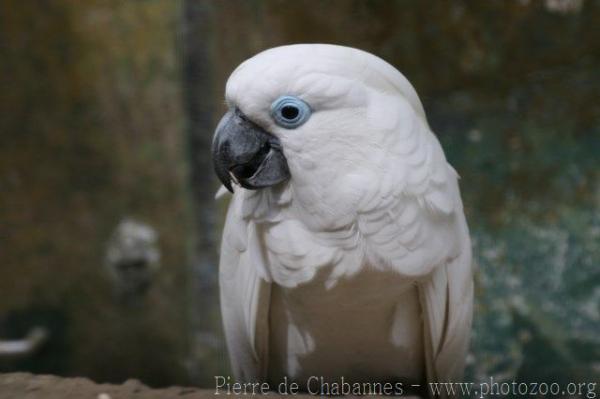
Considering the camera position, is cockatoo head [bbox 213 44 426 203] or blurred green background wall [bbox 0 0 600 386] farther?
blurred green background wall [bbox 0 0 600 386]

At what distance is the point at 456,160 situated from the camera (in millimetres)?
3555

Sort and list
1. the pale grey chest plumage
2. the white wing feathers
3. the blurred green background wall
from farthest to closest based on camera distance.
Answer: the blurred green background wall
the pale grey chest plumage
the white wing feathers

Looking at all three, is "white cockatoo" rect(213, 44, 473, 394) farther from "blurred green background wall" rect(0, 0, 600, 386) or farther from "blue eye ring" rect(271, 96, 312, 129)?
"blurred green background wall" rect(0, 0, 600, 386)

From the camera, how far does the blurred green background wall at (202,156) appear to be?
3.47 metres

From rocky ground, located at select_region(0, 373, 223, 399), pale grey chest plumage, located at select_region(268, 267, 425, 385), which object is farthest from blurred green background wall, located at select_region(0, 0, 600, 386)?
rocky ground, located at select_region(0, 373, 223, 399)

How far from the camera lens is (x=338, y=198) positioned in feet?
6.05

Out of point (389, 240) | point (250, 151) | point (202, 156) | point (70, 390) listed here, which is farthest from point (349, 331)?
point (202, 156)

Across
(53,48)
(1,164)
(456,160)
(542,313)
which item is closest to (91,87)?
(53,48)

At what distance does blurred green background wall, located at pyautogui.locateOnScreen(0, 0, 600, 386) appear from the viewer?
11.4 ft

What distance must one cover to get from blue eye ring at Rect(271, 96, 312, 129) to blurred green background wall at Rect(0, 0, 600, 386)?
1775 millimetres

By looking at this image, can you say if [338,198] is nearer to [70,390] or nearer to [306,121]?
[306,121]

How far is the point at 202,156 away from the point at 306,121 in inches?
88.9

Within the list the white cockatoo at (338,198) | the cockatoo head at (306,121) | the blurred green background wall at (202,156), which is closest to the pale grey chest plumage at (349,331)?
the white cockatoo at (338,198)

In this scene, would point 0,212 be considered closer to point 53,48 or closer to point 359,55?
point 53,48
